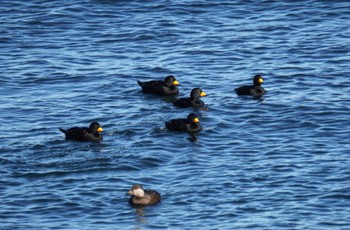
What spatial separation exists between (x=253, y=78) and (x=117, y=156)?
7.59 meters

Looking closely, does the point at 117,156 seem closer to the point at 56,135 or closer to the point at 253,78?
the point at 56,135

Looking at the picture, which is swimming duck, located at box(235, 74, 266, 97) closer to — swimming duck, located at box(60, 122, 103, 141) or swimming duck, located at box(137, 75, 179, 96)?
swimming duck, located at box(137, 75, 179, 96)

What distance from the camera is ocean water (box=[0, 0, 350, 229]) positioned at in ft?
92.6

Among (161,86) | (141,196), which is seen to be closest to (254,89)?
(161,86)

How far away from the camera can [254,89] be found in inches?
1451

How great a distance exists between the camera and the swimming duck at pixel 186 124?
33500 millimetres

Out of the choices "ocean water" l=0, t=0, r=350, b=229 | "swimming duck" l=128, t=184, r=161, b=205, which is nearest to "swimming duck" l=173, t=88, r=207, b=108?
"ocean water" l=0, t=0, r=350, b=229

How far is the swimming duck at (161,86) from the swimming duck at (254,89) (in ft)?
6.37

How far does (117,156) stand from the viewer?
1248 inches

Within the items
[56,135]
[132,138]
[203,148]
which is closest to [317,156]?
[203,148]

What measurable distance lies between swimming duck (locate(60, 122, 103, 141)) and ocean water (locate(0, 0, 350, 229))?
366mm

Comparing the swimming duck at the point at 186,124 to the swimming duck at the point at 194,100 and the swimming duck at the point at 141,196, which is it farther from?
the swimming duck at the point at 141,196

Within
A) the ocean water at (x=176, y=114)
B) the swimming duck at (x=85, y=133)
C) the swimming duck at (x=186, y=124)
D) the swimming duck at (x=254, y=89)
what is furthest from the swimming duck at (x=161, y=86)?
the swimming duck at (x=85, y=133)

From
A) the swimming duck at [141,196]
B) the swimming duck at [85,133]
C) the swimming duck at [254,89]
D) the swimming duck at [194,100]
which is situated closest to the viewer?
the swimming duck at [141,196]
